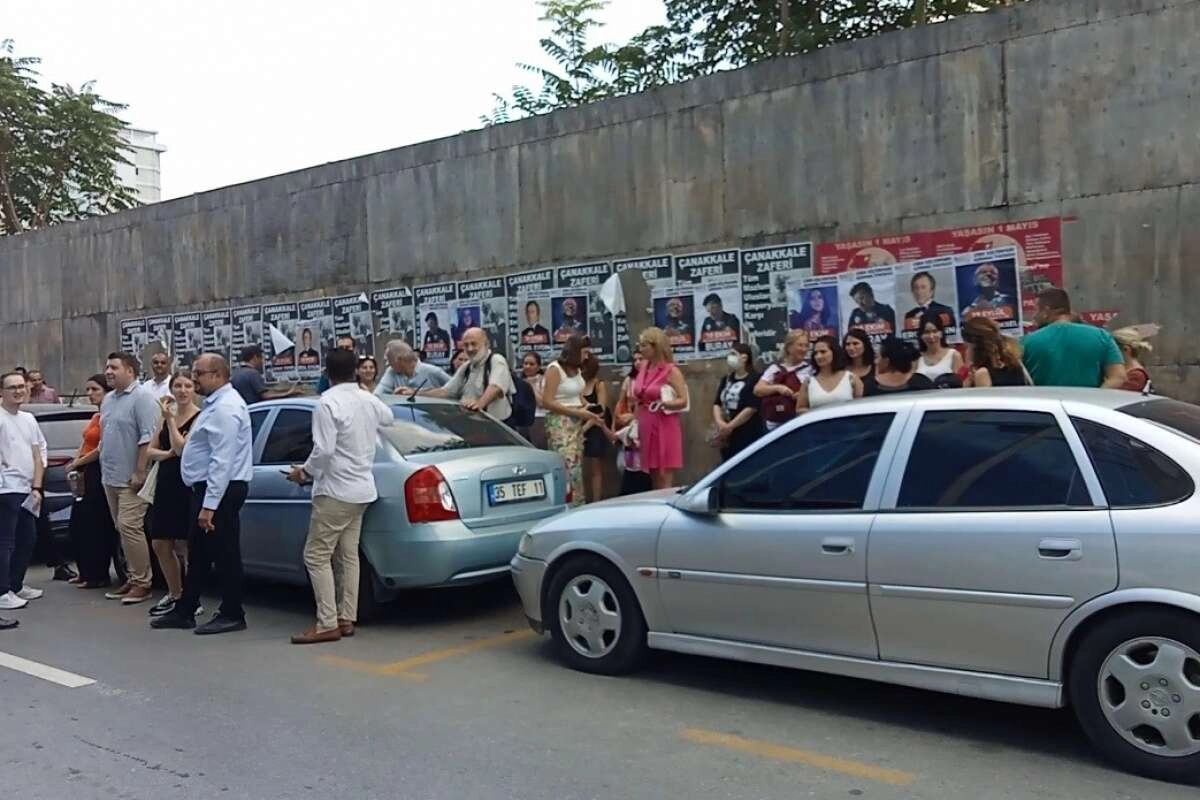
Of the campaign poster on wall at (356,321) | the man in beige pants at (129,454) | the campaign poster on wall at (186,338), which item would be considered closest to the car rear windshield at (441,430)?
the man in beige pants at (129,454)

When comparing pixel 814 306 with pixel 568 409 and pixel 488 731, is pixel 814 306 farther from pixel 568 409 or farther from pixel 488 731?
pixel 488 731

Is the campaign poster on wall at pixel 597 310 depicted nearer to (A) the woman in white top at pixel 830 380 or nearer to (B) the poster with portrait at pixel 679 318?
(B) the poster with portrait at pixel 679 318

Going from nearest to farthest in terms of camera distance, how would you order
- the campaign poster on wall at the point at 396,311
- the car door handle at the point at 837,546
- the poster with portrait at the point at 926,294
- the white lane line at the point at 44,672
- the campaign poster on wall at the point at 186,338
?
the car door handle at the point at 837,546 < the white lane line at the point at 44,672 < the poster with portrait at the point at 926,294 < the campaign poster on wall at the point at 396,311 < the campaign poster on wall at the point at 186,338

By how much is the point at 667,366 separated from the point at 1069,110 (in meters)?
3.58

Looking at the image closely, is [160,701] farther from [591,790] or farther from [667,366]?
[667,366]

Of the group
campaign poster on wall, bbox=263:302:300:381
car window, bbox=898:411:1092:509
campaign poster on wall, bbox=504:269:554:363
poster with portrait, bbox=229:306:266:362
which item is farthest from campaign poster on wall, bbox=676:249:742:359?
poster with portrait, bbox=229:306:266:362

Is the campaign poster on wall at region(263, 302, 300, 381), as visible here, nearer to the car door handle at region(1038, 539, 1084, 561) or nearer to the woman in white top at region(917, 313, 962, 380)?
the woman in white top at region(917, 313, 962, 380)

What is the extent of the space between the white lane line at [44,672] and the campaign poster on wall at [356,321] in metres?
6.81

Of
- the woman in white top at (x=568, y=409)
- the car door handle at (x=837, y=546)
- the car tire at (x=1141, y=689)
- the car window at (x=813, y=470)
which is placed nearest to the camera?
the car tire at (x=1141, y=689)

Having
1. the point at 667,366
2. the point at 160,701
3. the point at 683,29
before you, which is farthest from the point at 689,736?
the point at 683,29

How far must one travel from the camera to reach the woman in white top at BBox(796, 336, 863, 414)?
7586 mm

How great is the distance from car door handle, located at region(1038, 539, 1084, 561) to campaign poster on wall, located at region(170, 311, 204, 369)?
13.6 m

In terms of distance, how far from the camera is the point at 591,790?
4344 mm

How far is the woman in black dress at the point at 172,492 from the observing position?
780 cm
